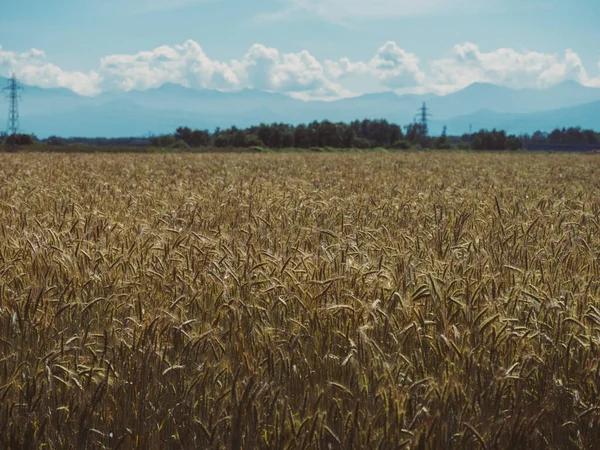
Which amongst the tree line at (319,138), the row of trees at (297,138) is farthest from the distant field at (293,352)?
the row of trees at (297,138)

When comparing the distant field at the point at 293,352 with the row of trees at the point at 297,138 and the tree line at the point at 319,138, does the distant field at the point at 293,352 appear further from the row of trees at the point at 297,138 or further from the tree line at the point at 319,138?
the row of trees at the point at 297,138

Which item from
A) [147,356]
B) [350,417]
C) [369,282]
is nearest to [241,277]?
[369,282]

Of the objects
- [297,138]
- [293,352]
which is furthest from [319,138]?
[293,352]

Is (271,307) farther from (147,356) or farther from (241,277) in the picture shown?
(147,356)

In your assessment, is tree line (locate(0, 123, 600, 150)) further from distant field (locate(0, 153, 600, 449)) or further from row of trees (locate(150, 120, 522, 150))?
distant field (locate(0, 153, 600, 449))

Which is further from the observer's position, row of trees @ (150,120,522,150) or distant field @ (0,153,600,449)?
row of trees @ (150,120,522,150)

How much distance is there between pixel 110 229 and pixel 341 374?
4080 mm

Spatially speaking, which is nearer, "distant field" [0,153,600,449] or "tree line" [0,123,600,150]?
"distant field" [0,153,600,449]

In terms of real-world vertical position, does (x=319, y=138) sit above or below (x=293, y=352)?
above

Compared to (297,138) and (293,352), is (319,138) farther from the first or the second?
(293,352)

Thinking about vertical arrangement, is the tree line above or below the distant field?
above

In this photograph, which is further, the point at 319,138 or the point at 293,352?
the point at 319,138

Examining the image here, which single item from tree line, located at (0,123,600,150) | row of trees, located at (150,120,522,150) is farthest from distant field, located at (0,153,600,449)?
row of trees, located at (150,120,522,150)

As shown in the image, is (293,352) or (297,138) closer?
(293,352)
